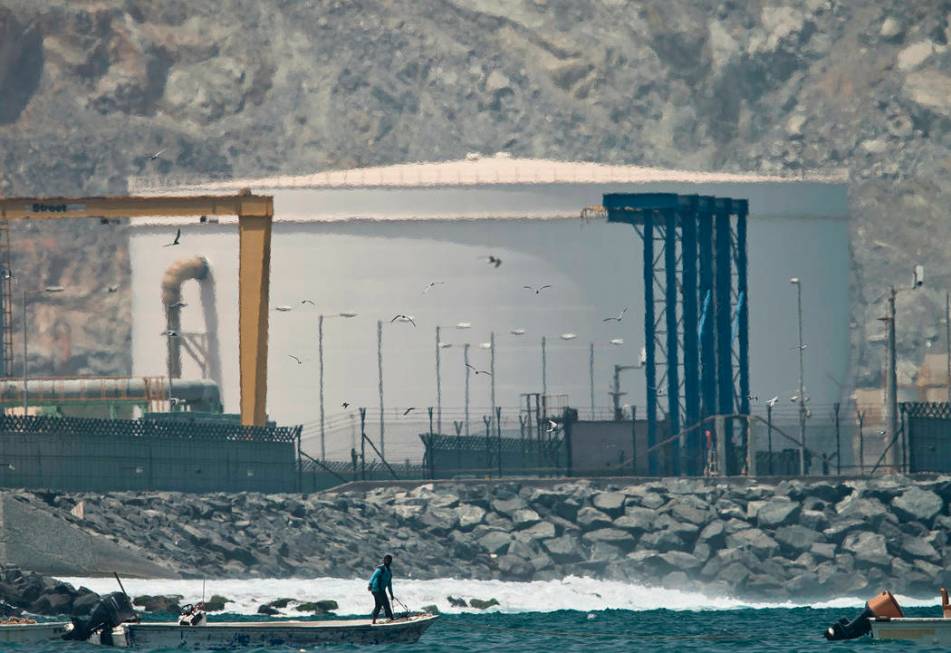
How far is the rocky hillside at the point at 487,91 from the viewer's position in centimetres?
18675

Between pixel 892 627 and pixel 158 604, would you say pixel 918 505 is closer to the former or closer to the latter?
pixel 892 627

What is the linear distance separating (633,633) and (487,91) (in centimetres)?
13385

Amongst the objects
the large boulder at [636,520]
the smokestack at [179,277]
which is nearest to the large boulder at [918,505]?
the large boulder at [636,520]

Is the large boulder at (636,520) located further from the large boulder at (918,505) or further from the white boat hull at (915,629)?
the white boat hull at (915,629)

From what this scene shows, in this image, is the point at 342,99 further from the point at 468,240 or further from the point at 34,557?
the point at 34,557

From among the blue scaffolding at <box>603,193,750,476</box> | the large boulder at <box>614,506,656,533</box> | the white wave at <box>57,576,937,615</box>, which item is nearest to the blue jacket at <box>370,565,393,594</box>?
the white wave at <box>57,576,937,615</box>

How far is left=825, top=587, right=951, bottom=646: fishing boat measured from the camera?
56375 millimetres

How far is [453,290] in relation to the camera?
118 m

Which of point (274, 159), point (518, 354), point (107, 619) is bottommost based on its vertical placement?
point (107, 619)

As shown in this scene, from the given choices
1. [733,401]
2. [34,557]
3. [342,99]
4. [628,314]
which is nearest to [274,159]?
[342,99]

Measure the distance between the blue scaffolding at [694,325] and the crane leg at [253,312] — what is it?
14.2 m

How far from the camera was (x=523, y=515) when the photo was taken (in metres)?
83.1

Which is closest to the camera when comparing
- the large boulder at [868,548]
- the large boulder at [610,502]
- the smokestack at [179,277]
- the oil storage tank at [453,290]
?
the large boulder at [868,548]

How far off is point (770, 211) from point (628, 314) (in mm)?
10084
